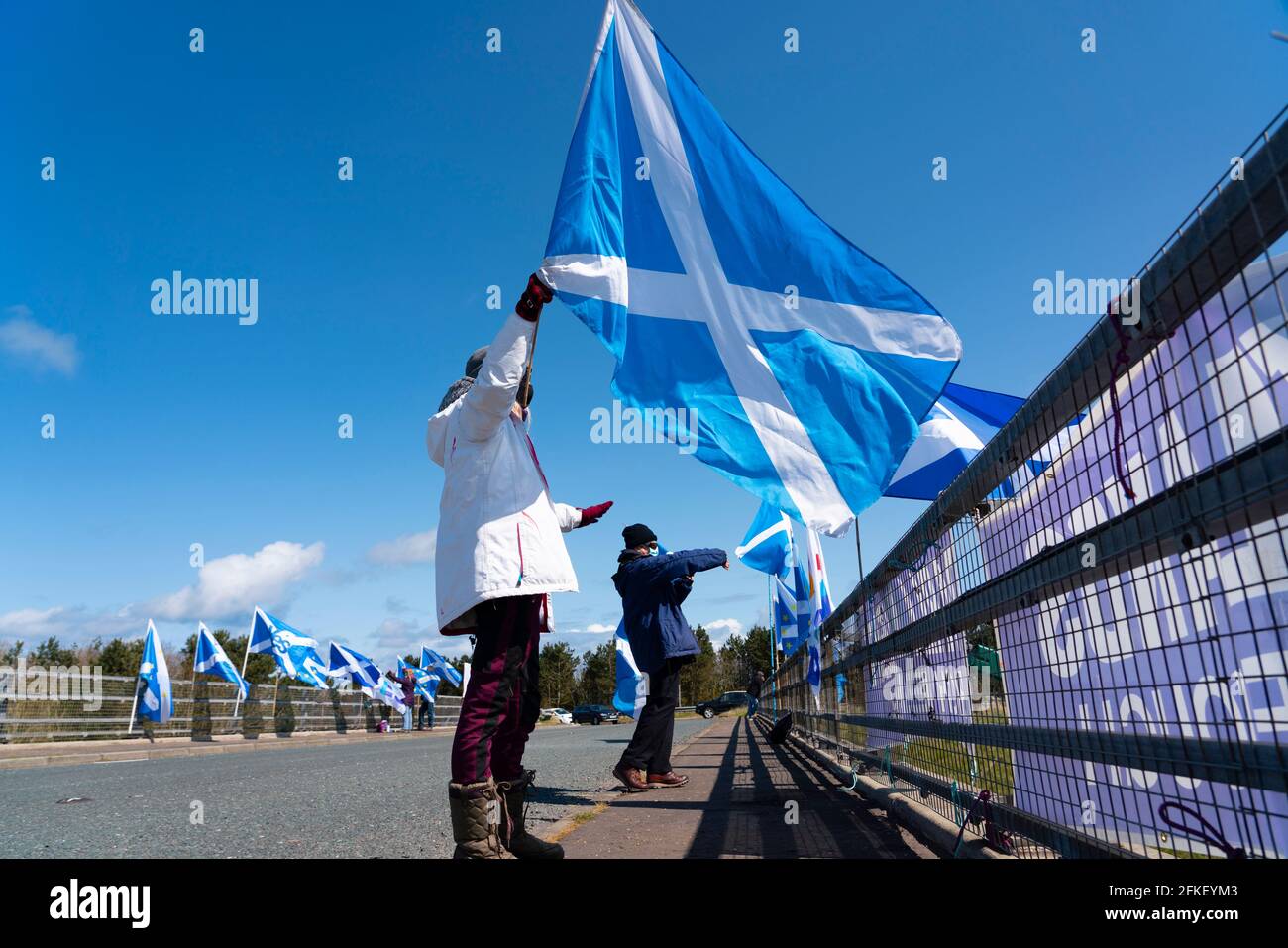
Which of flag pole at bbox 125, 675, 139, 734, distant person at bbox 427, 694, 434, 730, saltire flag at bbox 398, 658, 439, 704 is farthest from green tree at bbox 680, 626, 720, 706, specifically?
flag pole at bbox 125, 675, 139, 734

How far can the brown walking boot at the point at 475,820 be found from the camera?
284 cm

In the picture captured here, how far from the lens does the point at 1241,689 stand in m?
1.66

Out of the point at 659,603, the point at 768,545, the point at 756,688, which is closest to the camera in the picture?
the point at 659,603

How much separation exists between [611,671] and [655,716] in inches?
3162

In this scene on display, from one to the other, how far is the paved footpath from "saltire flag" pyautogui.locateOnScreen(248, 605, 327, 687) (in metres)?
21.1

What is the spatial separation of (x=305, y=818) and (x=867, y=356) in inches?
188

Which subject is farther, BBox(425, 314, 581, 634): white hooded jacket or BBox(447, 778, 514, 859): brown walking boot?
BBox(425, 314, 581, 634): white hooded jacket

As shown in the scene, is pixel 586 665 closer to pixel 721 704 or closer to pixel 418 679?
pixel 721 704

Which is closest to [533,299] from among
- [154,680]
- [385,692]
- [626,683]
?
[626,683]

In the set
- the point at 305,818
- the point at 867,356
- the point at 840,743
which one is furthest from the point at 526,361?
the point at 840,743

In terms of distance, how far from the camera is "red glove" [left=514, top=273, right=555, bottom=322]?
10.0 feet

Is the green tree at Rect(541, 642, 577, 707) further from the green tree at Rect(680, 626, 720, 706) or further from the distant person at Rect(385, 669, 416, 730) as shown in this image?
the distant person at Rect(385, 669, 416, 730)

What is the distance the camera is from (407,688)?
31.3m
